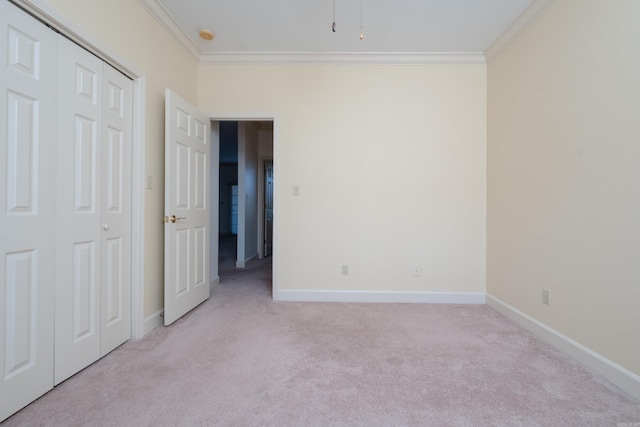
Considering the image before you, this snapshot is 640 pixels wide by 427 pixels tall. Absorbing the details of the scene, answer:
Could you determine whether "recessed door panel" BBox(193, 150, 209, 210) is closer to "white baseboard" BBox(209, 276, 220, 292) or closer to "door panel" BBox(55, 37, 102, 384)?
"door panel" BBox(55, 37, 102, 384)

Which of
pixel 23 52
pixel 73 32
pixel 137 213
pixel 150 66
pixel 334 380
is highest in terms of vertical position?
pixel 150 66

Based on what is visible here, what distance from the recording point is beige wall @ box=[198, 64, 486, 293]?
2.95 m

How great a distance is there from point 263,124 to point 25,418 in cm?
509

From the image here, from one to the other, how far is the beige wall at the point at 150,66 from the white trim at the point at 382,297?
1.27m

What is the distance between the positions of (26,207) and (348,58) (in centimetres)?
291

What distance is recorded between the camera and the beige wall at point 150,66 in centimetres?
178

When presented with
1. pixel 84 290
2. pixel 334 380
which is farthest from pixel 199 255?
pixel 334 380

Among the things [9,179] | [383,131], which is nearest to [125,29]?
[9,179]

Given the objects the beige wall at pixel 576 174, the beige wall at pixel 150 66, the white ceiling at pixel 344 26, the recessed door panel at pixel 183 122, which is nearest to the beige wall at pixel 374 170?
the white ceiling at pixel 344 26

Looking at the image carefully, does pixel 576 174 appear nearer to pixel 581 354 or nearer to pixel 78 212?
pixel 581 354

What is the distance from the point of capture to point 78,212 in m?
1.61

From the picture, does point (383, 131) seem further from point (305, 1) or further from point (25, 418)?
point (25, 418)

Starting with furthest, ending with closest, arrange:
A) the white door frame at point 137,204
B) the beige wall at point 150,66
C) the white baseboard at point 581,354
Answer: the white door frame at point 137,204 → the beige wall at point 150,66 → the white baseboard at point 581,354

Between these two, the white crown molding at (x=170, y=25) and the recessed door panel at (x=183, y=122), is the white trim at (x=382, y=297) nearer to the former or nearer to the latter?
the recessed door panel at (x=183, y=122)
